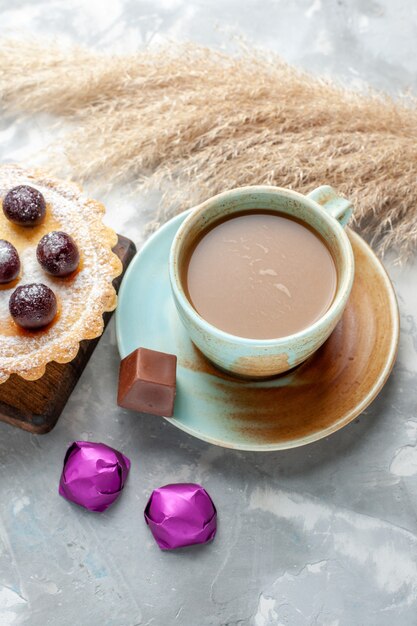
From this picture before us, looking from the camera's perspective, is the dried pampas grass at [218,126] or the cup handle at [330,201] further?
the dried pampas grass at [218,126]

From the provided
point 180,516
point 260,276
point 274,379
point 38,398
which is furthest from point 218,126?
point 180,516

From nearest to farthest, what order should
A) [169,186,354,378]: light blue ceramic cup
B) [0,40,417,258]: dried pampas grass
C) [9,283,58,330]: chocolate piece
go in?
[169,186,354,378]: light blue ceramic cup
[9,283,58,330]: chocolate piece
[0,40,417,258]: dried pampas grass

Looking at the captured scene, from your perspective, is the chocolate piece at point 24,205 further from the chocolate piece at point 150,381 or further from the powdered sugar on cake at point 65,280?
the chocolate piece at point 150,381

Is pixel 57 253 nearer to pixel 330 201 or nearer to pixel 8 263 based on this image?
pixel 8 263

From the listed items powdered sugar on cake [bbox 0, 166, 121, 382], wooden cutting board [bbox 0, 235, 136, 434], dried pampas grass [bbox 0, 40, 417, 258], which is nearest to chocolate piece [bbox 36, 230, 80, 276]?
powdered sugar on cake [bbox 0, 166, 121, 382]

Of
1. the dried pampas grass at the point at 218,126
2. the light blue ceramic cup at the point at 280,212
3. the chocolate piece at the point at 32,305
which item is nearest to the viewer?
the light blue ceramic cup at the point at 280,212

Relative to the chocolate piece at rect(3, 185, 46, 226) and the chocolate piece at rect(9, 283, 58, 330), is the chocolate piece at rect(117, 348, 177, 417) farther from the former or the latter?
the chocolate piece at rect(3, 185, 46, 226)

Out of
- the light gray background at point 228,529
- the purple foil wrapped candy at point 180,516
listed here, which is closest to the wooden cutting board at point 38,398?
the light gray background at point 228,529
